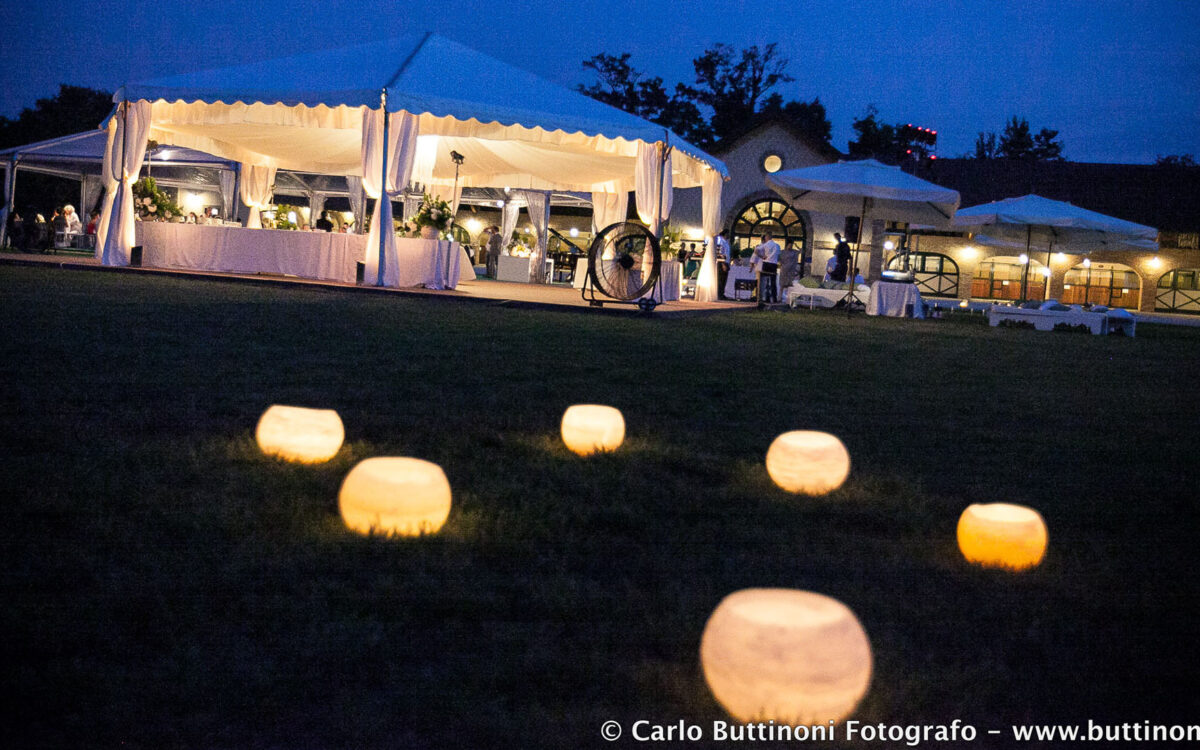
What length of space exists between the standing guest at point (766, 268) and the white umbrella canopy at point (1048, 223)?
3150 mm

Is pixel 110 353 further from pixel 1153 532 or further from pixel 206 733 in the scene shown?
pixel 1153 532

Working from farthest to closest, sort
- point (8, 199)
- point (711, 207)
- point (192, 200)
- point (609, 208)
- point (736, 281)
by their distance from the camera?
point (192, 200)
point (8, 199)
point (609, 208)
point (736, 281)
point (711, 207)

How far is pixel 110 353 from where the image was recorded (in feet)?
17.4

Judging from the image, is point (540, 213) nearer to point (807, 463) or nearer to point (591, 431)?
point (591, 431)

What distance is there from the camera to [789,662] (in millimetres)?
1547

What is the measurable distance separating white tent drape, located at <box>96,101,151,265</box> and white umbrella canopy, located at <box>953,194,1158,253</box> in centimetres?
1284

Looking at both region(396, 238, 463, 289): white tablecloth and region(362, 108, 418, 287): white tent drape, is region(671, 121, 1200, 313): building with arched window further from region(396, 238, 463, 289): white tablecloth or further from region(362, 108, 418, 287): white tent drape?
region(362, 108, 418, 287): white tent drape

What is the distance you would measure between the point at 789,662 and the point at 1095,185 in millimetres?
37118

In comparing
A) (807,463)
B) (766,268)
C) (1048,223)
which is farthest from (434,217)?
(807,463)

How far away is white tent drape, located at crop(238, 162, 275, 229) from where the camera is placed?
17844 millimetres

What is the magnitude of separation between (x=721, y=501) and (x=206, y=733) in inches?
70.7

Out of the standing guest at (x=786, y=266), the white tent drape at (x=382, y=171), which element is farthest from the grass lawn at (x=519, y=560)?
the standing guest at (x=786, y=266)

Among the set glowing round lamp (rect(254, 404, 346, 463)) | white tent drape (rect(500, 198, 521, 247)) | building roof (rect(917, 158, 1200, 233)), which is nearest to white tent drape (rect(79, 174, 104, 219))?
white tent drape (rect(500, 198, 521, 247))

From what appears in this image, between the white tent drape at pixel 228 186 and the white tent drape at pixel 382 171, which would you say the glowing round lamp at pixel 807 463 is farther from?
the white tent drape at pixel 228 186
